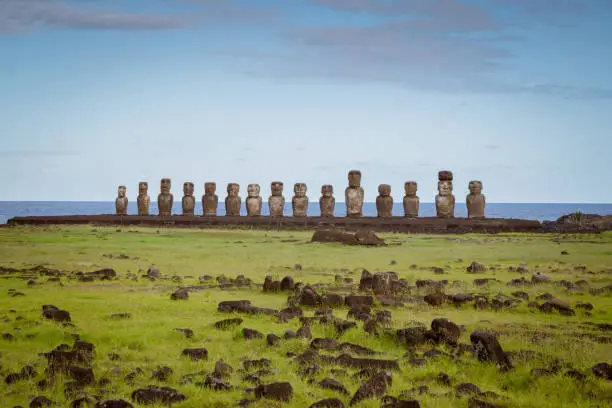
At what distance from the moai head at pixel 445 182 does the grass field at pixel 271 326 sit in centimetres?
1488

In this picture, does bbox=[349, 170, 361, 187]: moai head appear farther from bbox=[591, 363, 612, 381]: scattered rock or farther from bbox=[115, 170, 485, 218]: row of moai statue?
bbox=[591, 363, 612, 381]: scattered rock

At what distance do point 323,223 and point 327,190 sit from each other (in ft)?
9.19

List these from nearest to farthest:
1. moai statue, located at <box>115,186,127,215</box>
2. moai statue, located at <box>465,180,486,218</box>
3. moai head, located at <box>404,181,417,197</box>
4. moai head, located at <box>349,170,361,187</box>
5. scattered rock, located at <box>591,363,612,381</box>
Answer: scattered rock, located at <box>591,363,612,381</box> < moai statue, located at <box>465,180,486,218</box> < moai head, located at <box>404,181,417,197</box> < moai head, located at <box>349,170,361,187</box> < moai statue, located at <box>115,186,127,215</box>

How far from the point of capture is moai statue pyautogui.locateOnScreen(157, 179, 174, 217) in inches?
1556

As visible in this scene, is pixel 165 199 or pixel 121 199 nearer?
pixel 165 199

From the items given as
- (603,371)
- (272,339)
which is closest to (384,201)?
(272,339)

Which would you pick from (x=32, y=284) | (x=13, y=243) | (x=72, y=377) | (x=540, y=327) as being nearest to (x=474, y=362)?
(x=540, y=327)

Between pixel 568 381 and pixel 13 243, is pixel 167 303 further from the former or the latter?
pixel 13 243

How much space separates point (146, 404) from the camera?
5871 millimetres

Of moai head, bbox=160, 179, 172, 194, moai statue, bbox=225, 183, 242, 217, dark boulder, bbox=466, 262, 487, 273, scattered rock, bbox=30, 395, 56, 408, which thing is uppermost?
moai head, bbox=160, 179, 172, 194

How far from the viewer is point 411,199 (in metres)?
35.2

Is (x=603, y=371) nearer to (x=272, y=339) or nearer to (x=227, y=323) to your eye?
(x=272, y=339)

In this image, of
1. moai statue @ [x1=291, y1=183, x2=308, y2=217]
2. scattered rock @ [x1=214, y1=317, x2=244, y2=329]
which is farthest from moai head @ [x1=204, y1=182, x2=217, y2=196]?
scattered rock @ [x1=214, y1=317, x2=244, y2=329]

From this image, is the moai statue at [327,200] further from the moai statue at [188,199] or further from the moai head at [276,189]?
the moai statue at [188,199]
